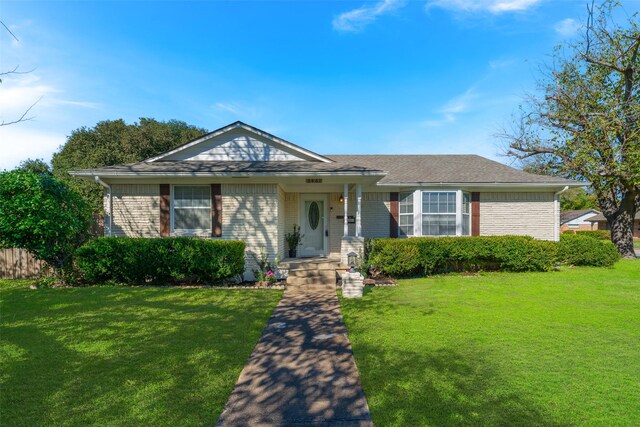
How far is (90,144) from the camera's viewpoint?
32656 millimetres

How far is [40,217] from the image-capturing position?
855 centimetres

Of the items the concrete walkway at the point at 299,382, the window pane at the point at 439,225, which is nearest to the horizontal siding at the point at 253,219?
the concrete walkway at the point at 299,382

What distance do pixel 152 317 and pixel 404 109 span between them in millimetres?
14457

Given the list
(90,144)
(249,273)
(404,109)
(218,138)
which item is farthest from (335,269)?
(90,144)

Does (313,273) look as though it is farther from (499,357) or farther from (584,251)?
(584,251)

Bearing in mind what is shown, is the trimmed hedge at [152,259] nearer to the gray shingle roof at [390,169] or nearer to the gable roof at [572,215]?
the gray shingle roof at [390,169]

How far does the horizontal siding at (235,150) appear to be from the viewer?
11.6 metres

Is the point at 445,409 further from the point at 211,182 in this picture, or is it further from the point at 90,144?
the point at 90,144

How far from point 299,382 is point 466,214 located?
1116cm

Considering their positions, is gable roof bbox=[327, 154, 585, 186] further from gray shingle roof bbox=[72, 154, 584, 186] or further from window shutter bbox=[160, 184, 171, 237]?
window shutter bbox=[160, 184, 171, 237]

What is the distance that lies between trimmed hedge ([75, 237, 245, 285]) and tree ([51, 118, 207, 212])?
2460 centimetres

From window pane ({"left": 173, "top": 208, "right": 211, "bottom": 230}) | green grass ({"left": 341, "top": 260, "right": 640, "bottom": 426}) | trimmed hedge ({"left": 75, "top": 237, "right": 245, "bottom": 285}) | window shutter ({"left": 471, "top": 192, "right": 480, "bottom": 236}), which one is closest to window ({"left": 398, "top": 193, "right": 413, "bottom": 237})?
window shutter ({"left": 471, "top": 192, "right": 480, "bottom": 236})

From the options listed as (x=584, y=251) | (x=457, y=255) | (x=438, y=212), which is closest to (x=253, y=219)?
(x=457, y=255)

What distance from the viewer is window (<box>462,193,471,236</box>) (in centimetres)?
1284
